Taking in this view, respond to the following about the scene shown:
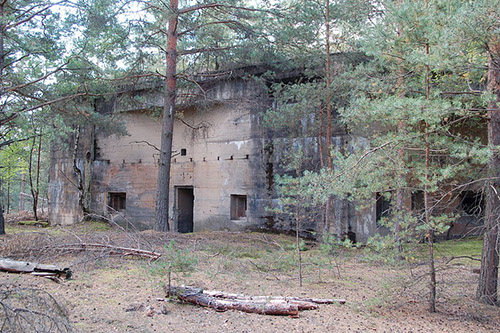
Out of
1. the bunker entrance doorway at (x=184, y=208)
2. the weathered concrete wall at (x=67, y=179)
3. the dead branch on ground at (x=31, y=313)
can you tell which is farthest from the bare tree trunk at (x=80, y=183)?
the dead branch on ground at (x=31, y=313)

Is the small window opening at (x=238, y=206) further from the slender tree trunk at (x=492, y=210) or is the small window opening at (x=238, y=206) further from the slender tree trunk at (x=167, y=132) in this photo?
the slender tree trunk at (x=492, y=210)

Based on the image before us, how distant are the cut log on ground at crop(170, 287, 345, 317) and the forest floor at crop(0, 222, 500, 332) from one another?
10 cm

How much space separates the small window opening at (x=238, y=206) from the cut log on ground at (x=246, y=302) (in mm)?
8052

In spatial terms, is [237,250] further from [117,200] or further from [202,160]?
[117,200]

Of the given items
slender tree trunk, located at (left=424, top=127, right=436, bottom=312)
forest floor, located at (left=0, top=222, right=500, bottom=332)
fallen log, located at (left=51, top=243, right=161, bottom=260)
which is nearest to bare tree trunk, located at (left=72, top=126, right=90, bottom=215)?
forest floor, located at (left=0, top=222, right=500, bottom=332)

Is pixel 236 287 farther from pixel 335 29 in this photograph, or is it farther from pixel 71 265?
pixel 335 29

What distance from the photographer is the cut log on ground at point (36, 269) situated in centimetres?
629

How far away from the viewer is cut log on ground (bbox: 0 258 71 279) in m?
6.29

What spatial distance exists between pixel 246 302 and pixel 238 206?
8.55 meters

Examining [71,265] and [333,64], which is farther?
[333,64]

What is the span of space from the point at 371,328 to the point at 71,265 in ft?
16.7

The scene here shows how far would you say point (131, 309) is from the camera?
5.02 metres

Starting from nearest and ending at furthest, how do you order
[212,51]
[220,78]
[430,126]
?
[430,126] < [212,51] < [220,78]

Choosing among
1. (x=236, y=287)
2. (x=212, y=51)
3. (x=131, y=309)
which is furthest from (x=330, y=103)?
(x=131, y=309)
